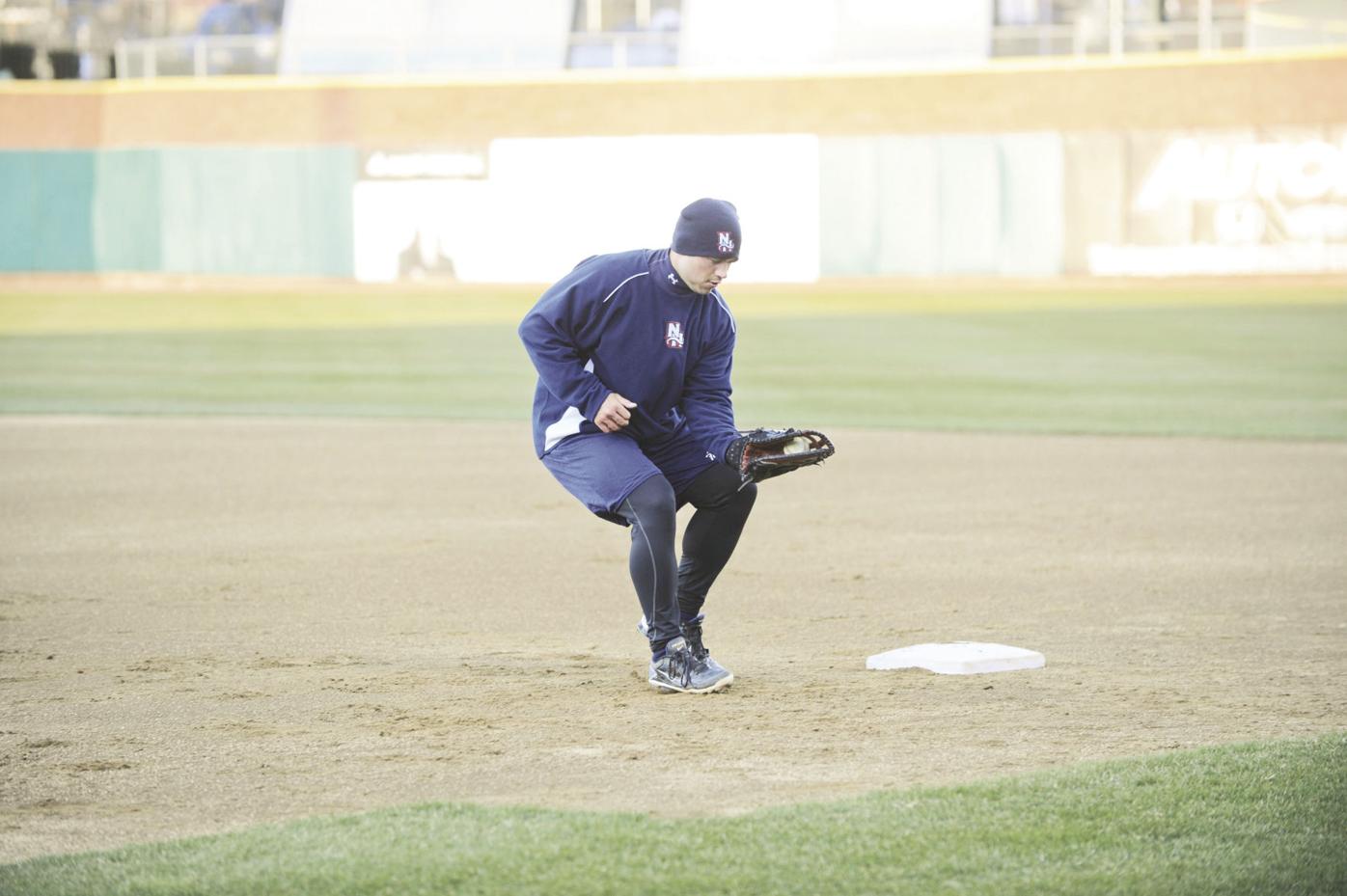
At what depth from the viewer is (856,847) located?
3746 mm

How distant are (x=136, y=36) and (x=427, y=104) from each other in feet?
28.5

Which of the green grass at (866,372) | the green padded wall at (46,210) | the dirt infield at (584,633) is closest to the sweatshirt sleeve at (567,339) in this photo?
the dirt infield at (584,633)

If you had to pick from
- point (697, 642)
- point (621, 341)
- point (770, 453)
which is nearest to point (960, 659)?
point (697, 642)

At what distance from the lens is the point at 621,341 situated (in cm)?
528

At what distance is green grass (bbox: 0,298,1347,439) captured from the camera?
15.0 meters

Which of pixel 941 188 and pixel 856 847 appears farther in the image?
pixel 941 188

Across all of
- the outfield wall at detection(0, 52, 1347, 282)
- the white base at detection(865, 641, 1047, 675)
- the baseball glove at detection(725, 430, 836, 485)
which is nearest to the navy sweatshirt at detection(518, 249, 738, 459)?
the baseball glove at detection(725, 430, 836, 485)

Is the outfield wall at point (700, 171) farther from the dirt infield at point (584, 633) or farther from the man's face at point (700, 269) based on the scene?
the man's face at point (700, 269)

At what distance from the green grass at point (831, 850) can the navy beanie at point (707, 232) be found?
180 centimetres

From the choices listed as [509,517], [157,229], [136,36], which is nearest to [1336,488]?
[509,517]

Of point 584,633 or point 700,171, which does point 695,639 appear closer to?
point 584,633

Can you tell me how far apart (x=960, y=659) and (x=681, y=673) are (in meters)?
1.05

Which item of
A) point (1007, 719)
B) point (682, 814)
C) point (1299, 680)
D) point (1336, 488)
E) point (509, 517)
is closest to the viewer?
point (682, 814)

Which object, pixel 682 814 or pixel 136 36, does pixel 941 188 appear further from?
pixel 682 814
